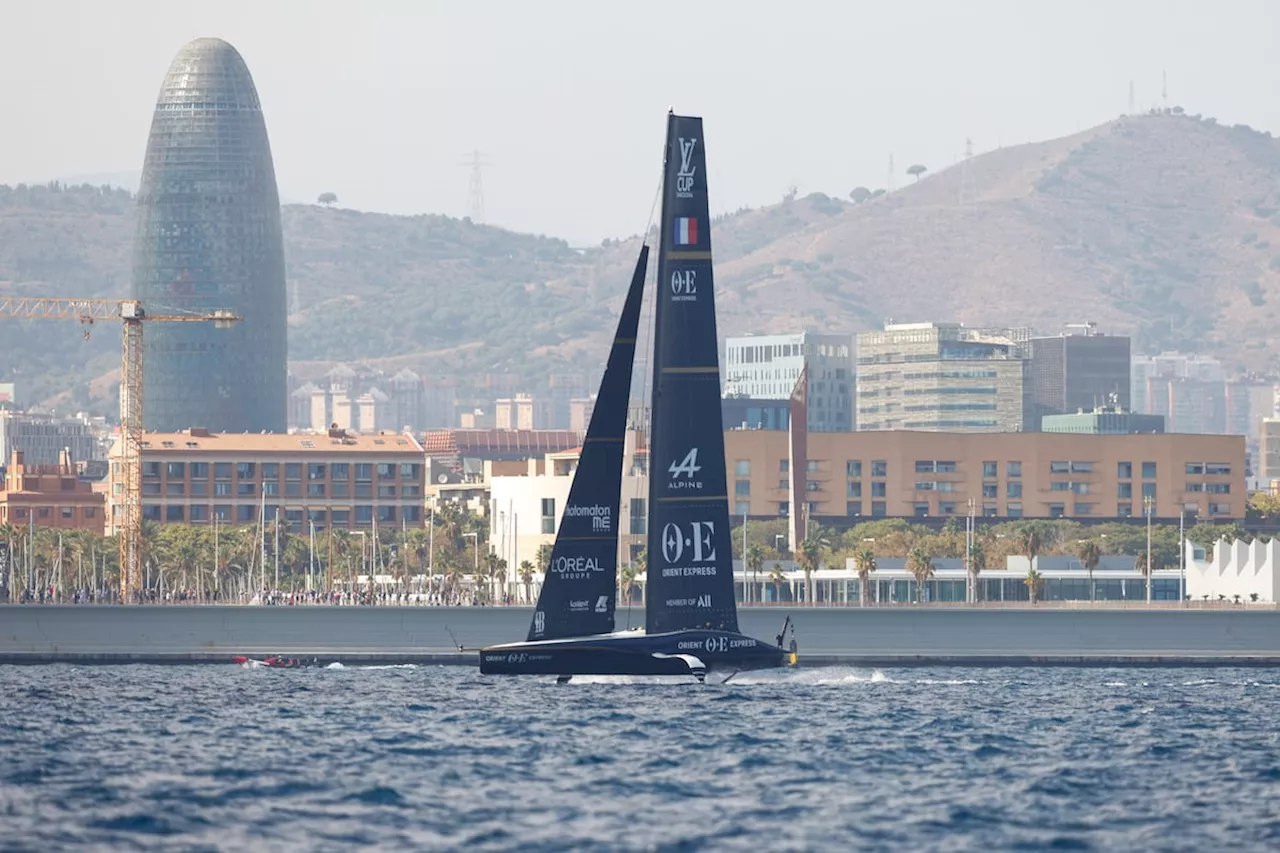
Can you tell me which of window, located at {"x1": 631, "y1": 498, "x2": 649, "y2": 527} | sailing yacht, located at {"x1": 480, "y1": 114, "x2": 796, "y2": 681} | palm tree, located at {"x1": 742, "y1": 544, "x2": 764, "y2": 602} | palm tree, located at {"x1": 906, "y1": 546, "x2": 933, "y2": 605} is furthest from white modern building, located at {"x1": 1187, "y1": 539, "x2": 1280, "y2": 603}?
sailing yacht, located at {"x1": 480, "y1": 114, "x2": 796, "y2": 681}

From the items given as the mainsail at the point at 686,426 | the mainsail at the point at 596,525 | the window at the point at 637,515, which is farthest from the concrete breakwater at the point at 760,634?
the mainsail at the point at 686,426

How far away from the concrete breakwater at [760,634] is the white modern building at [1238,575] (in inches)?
1238

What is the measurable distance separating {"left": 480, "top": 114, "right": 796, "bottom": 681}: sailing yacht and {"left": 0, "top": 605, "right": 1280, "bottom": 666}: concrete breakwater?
45.2 metres

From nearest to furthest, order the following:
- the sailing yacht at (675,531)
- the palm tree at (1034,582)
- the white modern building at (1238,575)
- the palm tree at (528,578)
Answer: the sailing yacht at (675,531)
the palm tree at (1034,582)
the white modern building at (1238,575)
the palm tree at (528,578)

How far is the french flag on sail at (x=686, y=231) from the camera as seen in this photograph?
76.2 meters

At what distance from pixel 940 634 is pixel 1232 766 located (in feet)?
223

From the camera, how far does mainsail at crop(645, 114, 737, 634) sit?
76188mm

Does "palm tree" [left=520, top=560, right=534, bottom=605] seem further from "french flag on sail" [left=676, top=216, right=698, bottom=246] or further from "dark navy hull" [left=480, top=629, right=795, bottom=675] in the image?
"french flag on sail" [left=676, top=216, right=698, bottom=246]

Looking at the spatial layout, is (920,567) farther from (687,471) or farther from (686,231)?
(686,231)

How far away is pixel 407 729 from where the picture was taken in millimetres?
68375

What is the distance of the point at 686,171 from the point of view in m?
76.2

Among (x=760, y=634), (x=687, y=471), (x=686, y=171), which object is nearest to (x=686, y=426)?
(x=687, y=471)

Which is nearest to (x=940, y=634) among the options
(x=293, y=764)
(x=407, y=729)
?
(x=407, y=729)

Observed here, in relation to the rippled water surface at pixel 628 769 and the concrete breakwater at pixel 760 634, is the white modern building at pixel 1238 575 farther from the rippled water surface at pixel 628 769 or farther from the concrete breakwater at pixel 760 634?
the rippled water surface at pixel 628 769
